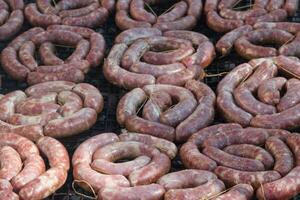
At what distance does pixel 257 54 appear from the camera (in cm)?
511

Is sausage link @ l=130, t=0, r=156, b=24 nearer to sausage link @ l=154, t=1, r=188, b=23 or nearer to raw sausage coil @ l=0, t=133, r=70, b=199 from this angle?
sausage link @ l=154, t=1, r=188, b=23

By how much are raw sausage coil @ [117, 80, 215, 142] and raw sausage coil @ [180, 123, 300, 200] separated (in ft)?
0.51

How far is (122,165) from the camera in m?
4.12

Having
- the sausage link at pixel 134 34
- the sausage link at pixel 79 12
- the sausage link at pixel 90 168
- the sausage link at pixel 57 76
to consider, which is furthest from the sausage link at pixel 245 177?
the sausage link at pixel 79 12

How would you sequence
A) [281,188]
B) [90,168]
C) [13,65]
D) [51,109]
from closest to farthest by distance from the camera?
[281,188] → [90,168] → [51,109] → [13,65]

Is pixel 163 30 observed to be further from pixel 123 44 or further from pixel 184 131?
pixel 184 131

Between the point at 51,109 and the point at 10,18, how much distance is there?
163 cm

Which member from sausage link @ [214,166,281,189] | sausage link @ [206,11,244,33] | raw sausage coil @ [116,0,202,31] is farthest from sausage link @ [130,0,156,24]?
sausage link @ [214,166,281,189]

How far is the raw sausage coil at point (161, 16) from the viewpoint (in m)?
5.59

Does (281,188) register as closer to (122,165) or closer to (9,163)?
(122,165)

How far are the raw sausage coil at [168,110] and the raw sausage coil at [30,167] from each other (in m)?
0.67

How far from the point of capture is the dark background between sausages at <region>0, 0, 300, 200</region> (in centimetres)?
441

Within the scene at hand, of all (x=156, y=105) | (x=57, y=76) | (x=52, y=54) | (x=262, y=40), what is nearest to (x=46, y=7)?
(x=52, y=54)

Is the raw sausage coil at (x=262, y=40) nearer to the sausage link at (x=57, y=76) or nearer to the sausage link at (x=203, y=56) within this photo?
the sausage link at (x=203, y=56)
